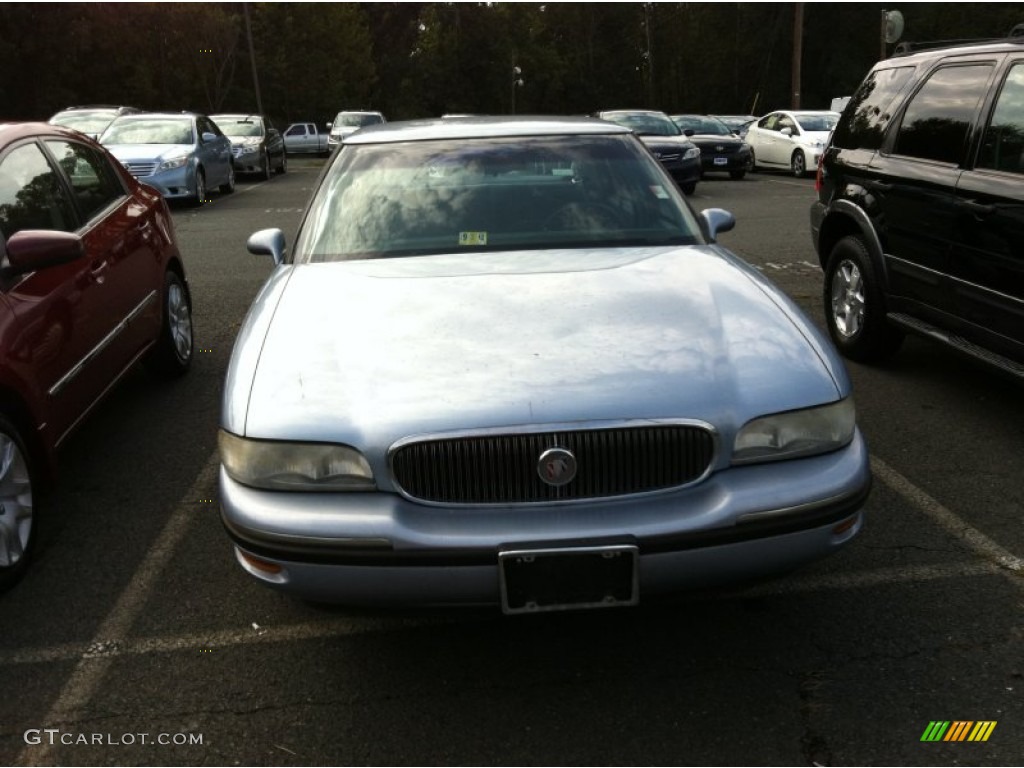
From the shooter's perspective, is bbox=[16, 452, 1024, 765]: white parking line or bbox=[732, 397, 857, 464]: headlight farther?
bbox=[16, 452, 1024, 765]: white parking line

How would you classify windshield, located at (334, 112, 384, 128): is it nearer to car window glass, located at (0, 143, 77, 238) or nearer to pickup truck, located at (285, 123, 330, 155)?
pickup truck, located at (285, 123, 330, 155)

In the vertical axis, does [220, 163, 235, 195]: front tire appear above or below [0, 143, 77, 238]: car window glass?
below

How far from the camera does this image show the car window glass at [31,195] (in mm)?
4082

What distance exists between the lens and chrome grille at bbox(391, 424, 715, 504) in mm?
2566

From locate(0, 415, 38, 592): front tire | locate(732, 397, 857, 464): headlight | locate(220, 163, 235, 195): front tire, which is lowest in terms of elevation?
locate(220, 163, 235, 195): front tire

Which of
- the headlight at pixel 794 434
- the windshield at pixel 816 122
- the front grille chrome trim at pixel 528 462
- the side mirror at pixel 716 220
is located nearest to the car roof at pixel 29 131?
the front grille chrome trim at pixel 528 462

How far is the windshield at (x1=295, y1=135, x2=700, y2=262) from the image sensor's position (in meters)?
3.85

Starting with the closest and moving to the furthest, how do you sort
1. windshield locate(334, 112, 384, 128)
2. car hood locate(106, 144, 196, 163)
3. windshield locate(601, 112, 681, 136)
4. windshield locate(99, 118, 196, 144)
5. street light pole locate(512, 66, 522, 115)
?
car hood locate(106, 144, 196, 163) → windshield locate(99, 118, 196, 144) → windshield locate(601, 112, 681, 136) → windshield locate(334, 112, 384, 128) → street light pole locate(512, 66, 522, 115)

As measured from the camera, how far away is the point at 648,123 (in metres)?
19.0

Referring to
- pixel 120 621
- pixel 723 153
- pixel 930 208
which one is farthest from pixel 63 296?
pixel 723 153

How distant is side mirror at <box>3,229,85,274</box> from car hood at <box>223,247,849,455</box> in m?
0.87

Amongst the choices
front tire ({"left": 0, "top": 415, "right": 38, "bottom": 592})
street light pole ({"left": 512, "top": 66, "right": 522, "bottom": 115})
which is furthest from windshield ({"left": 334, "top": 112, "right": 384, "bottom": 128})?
street light pole ({"left": 512, "top": 66, "right": 522, "bottom": 115})

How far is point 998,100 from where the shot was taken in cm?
473

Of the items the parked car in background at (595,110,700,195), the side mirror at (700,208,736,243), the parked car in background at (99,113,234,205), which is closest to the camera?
the side mirror at (700,208,736,243)
